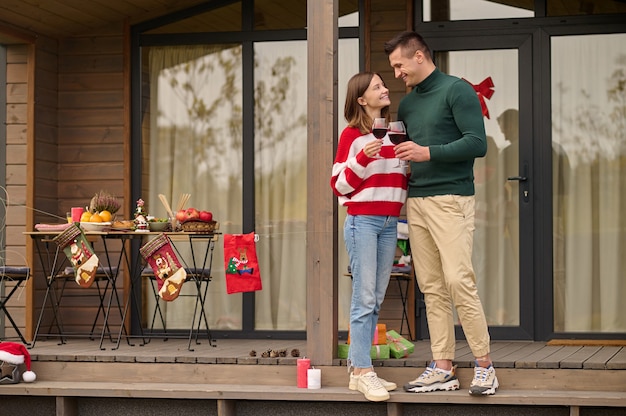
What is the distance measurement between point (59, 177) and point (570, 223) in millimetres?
3612

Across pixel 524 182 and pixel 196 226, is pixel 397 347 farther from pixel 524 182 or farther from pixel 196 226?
pixel 524 182

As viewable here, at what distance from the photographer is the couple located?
5152mm

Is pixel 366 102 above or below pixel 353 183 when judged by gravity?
above

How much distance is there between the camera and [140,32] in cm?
778

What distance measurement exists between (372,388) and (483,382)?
0.54m

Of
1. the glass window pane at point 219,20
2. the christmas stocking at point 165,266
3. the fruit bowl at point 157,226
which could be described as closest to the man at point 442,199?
the christmas stocking at point 165,266

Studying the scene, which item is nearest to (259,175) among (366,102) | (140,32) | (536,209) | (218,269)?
(218,269)

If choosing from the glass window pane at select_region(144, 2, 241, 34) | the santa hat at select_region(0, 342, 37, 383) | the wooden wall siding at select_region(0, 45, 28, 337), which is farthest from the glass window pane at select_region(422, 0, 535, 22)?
the santa hat at select_region(0, 342, 37, 383)

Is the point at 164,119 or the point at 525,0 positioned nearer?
the point at 525,0

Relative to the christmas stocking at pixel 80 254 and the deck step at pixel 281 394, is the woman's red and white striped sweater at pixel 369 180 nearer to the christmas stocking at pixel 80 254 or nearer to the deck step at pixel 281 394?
the deck step at pixel 281 394

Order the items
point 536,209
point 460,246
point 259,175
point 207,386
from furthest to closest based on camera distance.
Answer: point 259,175, point 536,209, point 207,386, point 460,246

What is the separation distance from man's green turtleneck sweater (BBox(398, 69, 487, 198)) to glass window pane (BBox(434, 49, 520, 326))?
1962 millimetres

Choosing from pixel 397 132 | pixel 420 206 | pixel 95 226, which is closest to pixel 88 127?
pixel 95 226

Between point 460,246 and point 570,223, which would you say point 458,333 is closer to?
point 570,223
